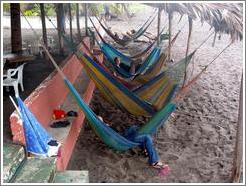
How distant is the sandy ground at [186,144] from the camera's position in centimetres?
289

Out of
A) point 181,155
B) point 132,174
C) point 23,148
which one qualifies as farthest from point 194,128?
point 23,148

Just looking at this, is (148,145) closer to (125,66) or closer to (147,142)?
(147,142)

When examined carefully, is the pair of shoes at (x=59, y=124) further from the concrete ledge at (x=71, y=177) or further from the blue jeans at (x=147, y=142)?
the concrete ledge at (x=71, y=177)

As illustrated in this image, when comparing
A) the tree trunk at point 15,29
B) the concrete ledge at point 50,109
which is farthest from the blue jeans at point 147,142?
the tree trunk at point 15,29

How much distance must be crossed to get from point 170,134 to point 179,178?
0.81 meters

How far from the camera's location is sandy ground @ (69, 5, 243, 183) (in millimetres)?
2886

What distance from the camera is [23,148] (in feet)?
7.61

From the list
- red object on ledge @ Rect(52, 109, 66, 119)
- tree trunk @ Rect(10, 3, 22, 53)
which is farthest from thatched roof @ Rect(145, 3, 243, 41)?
tree trunk @ Rect(10, 3, 22, 53)

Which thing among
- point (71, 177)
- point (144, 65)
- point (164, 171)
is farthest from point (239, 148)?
point (144, 65)

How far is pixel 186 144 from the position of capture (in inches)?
134

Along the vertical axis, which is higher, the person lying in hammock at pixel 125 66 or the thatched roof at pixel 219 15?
the thatched roof at pixel 219 15

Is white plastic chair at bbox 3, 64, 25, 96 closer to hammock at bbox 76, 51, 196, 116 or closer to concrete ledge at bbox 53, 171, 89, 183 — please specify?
hammock at bbox 76, 51, 196, 116

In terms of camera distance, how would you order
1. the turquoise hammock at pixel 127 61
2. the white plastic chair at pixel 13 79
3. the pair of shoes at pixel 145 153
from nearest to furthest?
the pair of shoes at pixel 145 153 → the white plastic chair at pixel 13 79 → the turquoise hammock at pixel 127 61

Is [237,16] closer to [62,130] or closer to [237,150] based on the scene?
[237,150]
